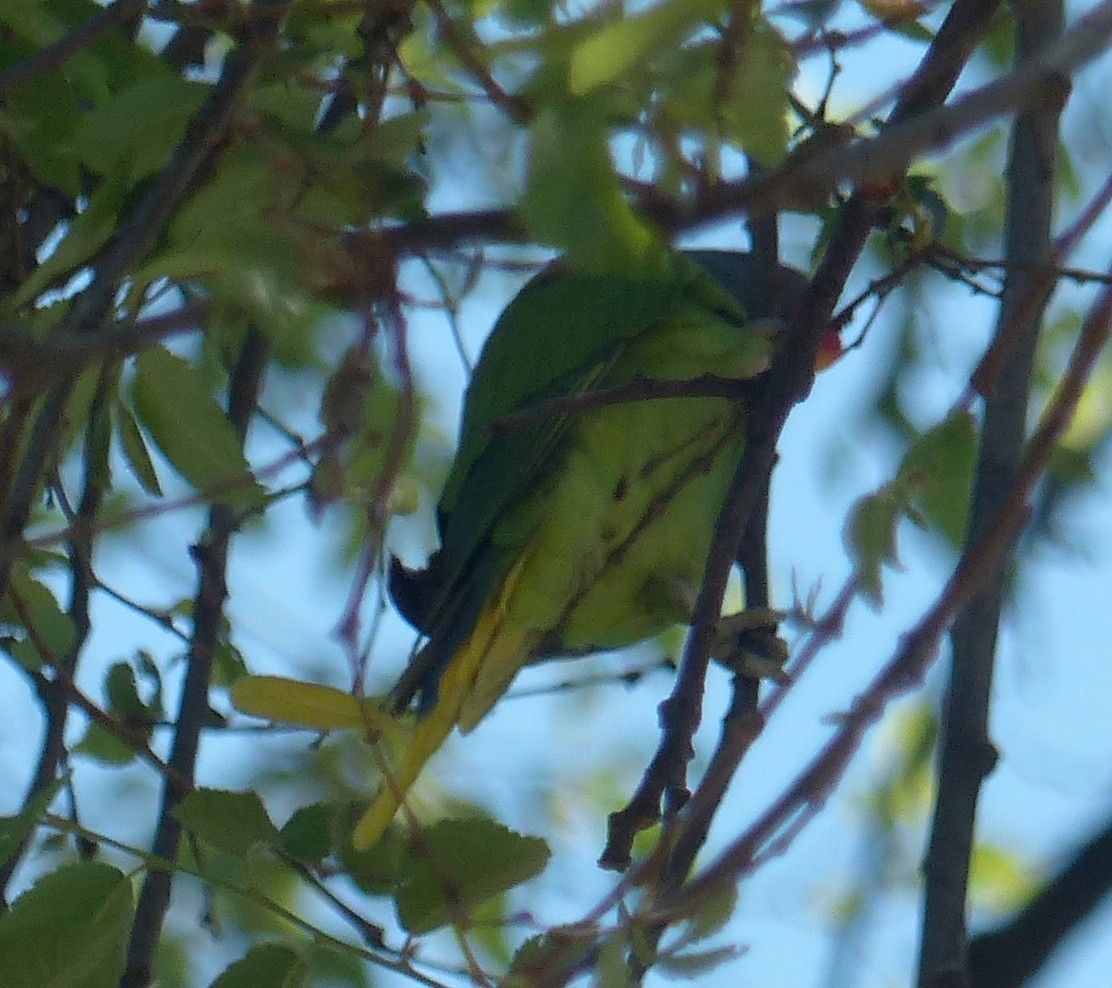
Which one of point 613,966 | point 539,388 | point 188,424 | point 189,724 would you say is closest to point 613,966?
point 613,966

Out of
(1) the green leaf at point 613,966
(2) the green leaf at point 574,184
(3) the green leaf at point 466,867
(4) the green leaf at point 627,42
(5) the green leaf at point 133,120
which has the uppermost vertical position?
(5) the green leaf at point 133,120

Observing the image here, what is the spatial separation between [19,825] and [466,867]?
352 mm

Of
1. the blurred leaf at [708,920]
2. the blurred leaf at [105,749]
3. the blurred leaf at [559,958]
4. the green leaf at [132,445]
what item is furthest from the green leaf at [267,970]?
the blurred leaf at [105,749]

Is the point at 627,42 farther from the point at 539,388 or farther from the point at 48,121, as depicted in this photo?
the point at 539,388

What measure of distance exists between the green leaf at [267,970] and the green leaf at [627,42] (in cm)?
76

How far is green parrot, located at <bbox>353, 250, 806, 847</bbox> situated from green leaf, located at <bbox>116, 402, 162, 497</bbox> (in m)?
0.76

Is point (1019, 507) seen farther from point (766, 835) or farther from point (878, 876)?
point (878, 876)

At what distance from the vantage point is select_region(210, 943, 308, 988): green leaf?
4.21 feet

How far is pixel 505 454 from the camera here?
7.56ft

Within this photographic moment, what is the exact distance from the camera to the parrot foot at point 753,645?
207 centimetres

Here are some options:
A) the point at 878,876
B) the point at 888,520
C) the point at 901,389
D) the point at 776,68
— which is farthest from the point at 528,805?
the point at 776,68

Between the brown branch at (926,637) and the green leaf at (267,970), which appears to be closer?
the brown branch at (926,637)

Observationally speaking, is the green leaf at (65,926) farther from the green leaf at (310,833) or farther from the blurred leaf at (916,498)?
the blurred leaf at (916,498)

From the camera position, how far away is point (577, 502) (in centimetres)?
228
